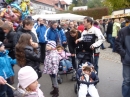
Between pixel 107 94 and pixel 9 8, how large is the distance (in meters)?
4.13

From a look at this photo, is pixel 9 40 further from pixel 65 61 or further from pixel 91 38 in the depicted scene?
pixel 91 38

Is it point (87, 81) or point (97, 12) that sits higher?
point (97, 12)

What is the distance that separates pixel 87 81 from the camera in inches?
195

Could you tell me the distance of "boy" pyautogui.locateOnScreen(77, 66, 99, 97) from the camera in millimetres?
4815

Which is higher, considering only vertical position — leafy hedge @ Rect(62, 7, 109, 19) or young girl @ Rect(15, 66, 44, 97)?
A: leafy hedge @ Rect(62, 7, 109, 19)

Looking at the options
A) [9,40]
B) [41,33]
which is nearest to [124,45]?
[9,40]

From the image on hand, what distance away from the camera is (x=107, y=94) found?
560 centimetres

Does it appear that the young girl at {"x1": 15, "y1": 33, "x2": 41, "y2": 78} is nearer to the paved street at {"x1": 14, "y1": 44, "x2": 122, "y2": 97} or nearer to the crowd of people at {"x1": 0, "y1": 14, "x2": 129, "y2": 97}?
the crowd of people at {"x1": 0, "y1": 14, "x2": 129, "y2": 97}

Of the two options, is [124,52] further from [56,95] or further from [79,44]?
[56,95]

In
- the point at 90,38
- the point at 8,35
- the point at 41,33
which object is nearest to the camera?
the point at 90,38

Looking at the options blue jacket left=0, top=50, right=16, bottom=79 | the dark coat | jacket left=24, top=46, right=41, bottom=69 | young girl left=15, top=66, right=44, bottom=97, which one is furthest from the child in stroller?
the dark coat

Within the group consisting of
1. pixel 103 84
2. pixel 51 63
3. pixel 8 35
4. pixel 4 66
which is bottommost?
pixel 103 84

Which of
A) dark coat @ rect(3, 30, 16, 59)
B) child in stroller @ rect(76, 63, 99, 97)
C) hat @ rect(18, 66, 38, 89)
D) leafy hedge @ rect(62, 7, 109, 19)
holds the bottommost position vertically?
child in stroller @ rect(76, 63, 99, 97)

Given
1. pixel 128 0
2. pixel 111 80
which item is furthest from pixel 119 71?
pixel 128 0
